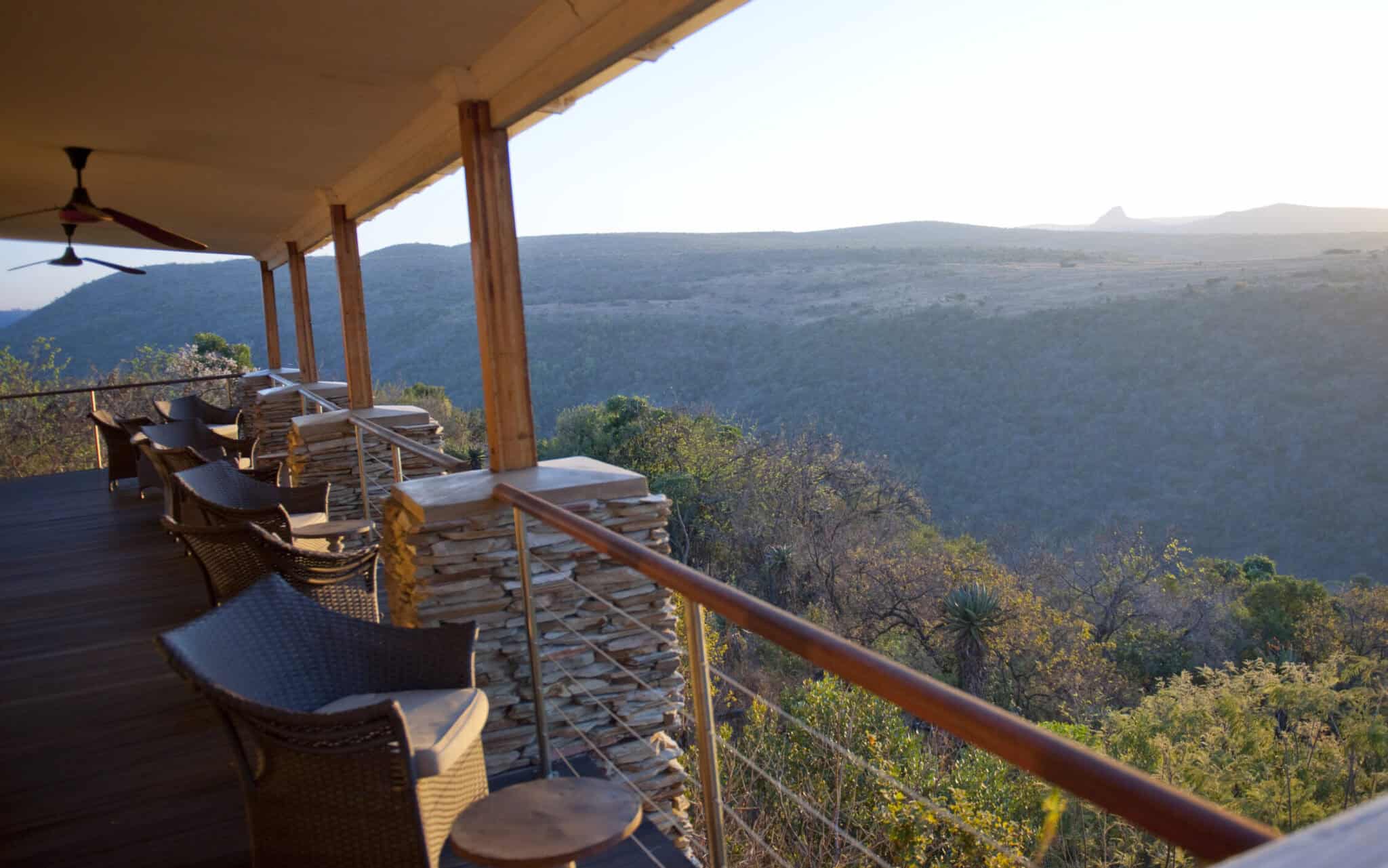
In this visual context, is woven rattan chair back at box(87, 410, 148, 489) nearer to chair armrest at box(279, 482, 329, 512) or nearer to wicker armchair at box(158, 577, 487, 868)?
chair armrest at box(279, 482, 329, 512)

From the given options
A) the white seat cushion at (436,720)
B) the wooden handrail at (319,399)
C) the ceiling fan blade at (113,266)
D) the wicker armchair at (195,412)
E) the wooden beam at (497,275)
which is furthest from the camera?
the wicker armchair at (195,412)

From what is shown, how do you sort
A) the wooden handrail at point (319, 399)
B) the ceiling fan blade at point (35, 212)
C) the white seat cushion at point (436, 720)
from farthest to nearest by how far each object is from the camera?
the wooden handrail at point (319, 399), the ceiling fan blade at point (35, 212), the white seat cushion at point (436, 720)

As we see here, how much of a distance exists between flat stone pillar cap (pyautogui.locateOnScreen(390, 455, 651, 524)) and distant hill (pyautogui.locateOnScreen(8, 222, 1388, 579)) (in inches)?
873

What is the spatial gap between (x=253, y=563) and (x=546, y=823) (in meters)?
1.83

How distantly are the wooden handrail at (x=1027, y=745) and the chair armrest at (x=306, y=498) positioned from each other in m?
3.30

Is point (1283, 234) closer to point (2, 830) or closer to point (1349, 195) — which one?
point (1349, 195)

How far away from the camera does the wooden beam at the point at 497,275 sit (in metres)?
3.67

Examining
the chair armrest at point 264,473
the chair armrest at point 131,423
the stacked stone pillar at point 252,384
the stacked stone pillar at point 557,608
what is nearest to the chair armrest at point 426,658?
the stacked stone pillar at point 557,608

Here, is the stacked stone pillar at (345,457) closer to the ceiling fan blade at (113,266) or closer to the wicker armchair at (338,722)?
the ceiling fan blade at (113,266)

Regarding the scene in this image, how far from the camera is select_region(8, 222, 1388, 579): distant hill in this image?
80.3ft

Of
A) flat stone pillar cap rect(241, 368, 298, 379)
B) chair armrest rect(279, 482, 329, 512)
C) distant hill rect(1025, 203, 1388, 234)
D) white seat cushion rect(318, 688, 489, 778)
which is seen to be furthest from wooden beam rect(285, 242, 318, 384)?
distant hill rect(1025, 203, 1388, 234)

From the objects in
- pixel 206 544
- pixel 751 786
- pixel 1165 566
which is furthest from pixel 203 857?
pixel 1165 566

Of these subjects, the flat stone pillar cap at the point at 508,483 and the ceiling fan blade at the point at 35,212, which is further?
the ceiling fan blade at the point at 35,212

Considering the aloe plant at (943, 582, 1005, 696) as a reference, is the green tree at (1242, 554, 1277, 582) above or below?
below
